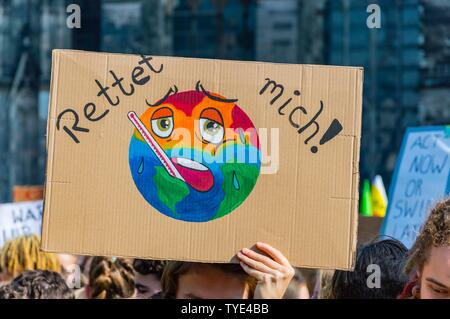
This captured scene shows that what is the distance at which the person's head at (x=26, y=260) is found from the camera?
5277 millimetres

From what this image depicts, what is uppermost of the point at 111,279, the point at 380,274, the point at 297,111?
the point at 297,111

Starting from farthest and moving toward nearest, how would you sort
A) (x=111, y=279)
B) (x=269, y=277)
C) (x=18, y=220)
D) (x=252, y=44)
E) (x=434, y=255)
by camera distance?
(x=252, y=44)
(x=18, y=220)
(x=111, y=279)
(x=434, y=255)
(x=269, y=277)

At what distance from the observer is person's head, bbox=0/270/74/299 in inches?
153

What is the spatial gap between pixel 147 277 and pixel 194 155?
5.71 ft

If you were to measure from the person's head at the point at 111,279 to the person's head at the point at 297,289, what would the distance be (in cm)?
78

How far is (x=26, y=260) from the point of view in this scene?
209 inches

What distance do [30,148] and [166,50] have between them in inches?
147

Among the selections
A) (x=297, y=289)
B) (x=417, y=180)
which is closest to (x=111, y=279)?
(x=297, y=289)

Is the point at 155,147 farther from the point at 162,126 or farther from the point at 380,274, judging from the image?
the point at 380,274

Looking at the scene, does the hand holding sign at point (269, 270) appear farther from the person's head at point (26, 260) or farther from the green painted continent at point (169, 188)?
the person's head at point (26, 260)

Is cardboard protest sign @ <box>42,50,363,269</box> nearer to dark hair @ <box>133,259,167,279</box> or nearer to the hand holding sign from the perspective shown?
the hand holding sign

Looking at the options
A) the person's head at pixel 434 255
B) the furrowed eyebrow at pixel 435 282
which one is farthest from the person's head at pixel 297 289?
the furrowed eyebrow at pixel 435 282
